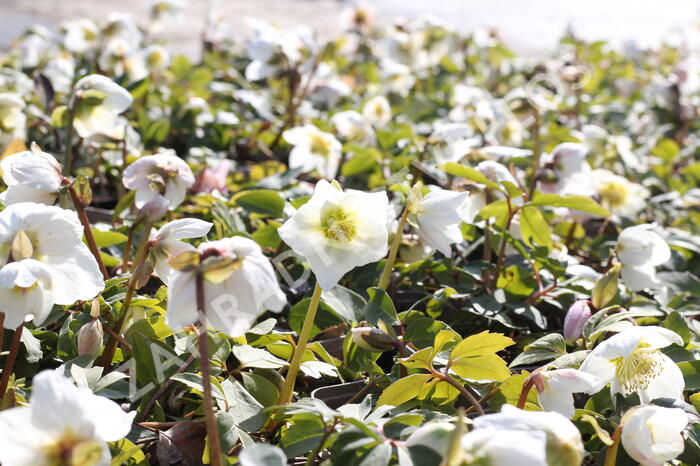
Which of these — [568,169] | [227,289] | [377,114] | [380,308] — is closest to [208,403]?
[227,289]

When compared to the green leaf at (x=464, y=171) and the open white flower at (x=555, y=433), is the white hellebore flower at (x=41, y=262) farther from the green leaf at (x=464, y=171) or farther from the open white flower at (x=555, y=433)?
the green leaf at (x=464, y=171)

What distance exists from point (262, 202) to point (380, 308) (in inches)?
13.5

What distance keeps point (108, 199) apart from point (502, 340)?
3.22 feet

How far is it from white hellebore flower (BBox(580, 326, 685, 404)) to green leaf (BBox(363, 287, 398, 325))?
223 mm

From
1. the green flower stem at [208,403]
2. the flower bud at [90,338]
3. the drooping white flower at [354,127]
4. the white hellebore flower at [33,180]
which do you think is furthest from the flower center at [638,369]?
the drooping white flower at [354,127]

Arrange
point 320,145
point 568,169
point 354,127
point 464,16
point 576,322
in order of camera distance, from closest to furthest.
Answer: point 576,322 → point 568,169 → point 320,145 → point 354,127 → point 464,16

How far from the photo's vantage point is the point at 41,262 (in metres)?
0.81

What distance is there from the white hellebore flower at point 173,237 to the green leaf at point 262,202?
1.19ft

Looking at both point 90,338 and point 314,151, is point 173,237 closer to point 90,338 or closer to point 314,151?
point 90,338

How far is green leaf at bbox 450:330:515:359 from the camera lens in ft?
2.84

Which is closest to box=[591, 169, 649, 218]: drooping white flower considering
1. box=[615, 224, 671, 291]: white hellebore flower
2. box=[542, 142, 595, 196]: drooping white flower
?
box=[542, 142, 595, 196]: drooping white flower

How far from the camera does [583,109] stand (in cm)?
257

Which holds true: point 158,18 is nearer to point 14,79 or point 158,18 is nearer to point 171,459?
point 14,79

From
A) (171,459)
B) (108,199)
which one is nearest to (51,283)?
(171,459)
